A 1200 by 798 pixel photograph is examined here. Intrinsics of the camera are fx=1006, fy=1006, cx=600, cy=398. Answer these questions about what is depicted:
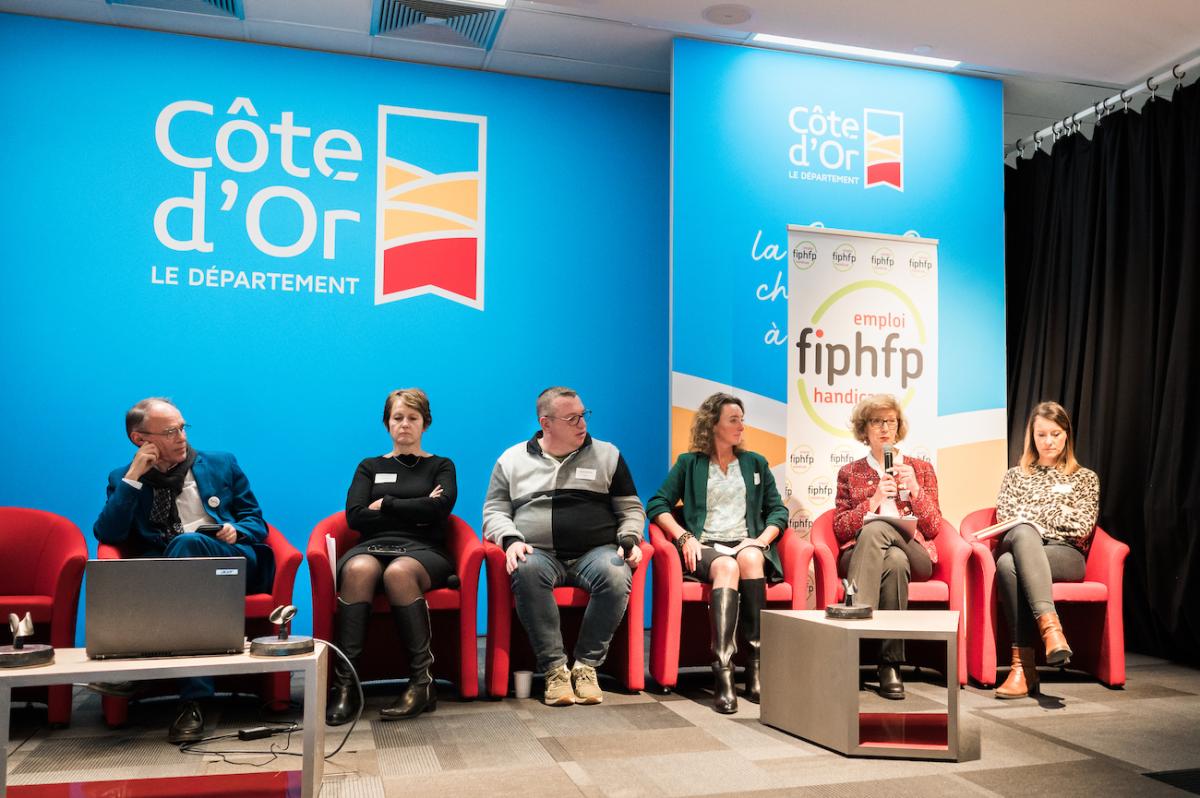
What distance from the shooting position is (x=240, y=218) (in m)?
5.00

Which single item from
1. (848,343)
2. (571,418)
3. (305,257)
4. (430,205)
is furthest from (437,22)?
(848,343)

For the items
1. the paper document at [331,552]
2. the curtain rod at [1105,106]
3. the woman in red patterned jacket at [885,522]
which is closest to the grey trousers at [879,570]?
the woman in red patterned jacket at [885,522]

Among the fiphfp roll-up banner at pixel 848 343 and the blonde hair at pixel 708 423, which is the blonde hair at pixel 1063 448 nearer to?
the fiphfp roll-up banner at pixel 848 343

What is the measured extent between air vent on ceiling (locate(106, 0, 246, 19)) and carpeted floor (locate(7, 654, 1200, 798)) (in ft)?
10.1

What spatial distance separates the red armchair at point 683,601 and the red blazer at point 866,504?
23cm

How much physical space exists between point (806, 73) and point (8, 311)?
4.02m

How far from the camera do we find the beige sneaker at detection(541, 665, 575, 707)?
3.82 meters

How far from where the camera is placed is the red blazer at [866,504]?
439 cm

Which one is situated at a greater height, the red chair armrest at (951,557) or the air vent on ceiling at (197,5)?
the air vent on ceiling at (197,5)

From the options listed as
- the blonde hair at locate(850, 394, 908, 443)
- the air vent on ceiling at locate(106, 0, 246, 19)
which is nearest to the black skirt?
the blonde hair at locate(850, 394, 908, 443)

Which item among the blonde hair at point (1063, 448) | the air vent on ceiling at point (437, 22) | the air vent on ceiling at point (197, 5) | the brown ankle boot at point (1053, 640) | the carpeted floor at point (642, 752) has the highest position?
the air vent on ceiling at point (437, 22)

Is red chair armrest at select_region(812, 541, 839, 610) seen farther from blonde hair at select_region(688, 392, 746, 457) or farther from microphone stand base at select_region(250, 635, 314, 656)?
microphone stand base at select_region(250, 635, 314, 656)

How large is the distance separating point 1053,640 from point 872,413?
4.00 ft

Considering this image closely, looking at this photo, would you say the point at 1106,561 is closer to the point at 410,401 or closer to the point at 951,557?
the point at 951,557
